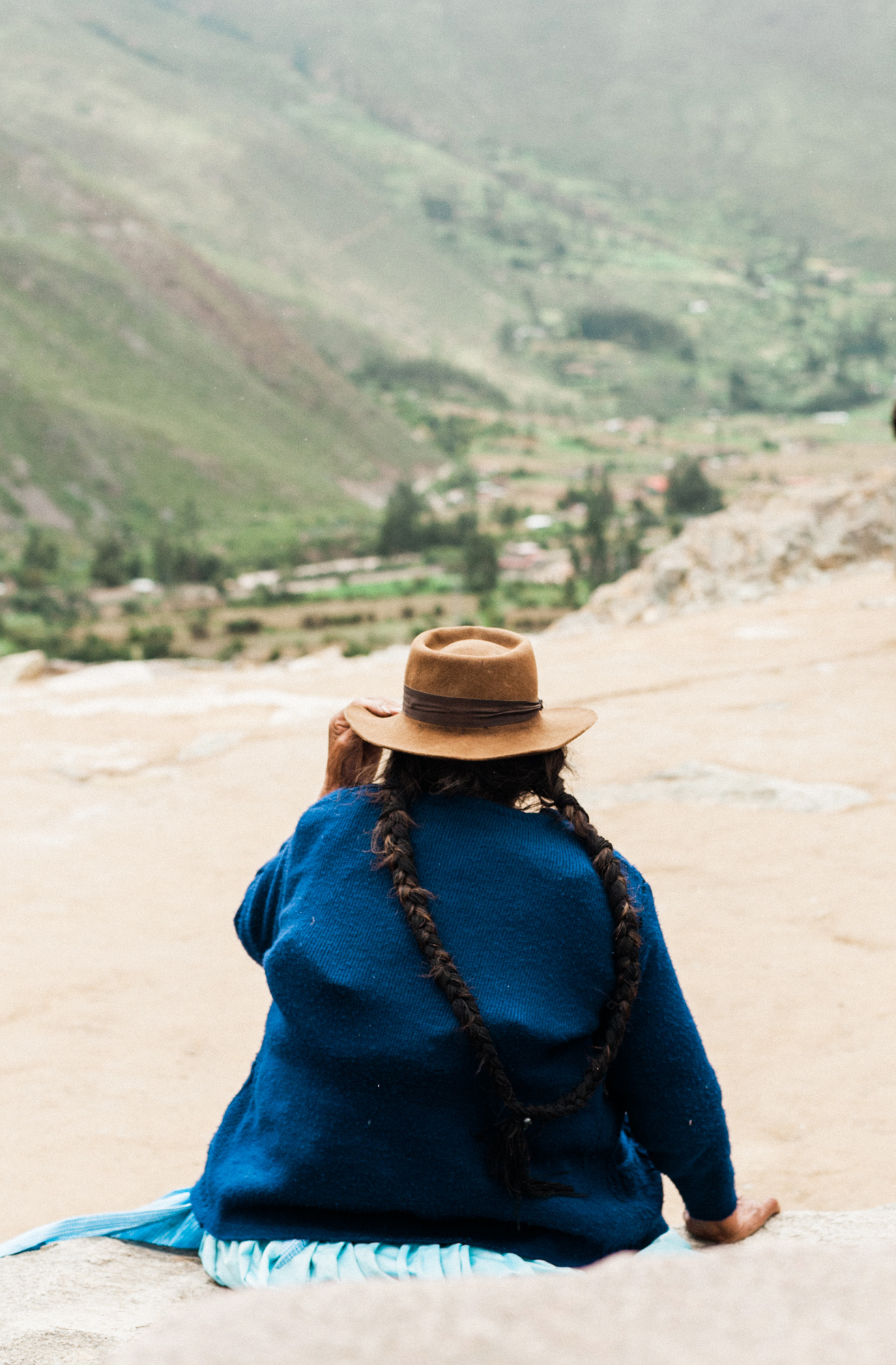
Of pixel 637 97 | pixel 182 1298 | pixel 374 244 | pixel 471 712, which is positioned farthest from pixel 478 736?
pixel 637 97

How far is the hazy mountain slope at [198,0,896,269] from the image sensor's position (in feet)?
586

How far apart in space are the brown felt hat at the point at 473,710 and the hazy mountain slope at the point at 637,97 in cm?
18867

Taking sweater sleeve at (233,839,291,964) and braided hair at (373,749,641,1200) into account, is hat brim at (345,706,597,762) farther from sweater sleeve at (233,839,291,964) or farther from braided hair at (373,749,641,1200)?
sweater sleeve at (233,839,291,964)

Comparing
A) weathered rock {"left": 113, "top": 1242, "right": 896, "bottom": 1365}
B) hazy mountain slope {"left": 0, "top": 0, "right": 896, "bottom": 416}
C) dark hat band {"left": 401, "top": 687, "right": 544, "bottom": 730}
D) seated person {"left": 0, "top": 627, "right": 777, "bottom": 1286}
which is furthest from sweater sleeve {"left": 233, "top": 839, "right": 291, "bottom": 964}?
hazy mountain slope {"left": 0, "top": 0, "right": 896, "bottom": 416}

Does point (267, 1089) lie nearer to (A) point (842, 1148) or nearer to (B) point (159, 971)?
(A) point (842, 1148)

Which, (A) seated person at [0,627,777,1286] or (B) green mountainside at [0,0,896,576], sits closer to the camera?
(A) seated person at [0,627,777,1286]

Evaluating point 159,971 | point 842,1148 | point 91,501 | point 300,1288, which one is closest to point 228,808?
point 159,971

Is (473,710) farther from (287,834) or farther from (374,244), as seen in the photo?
(374,244)

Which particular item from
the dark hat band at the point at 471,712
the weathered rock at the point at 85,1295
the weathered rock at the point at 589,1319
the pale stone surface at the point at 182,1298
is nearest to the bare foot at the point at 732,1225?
the pale stone surface at the point at 182,1298

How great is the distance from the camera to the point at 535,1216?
151cm

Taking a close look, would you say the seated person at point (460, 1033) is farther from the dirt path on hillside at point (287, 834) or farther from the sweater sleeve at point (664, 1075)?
the dirt path on hillside at point (287, 834)

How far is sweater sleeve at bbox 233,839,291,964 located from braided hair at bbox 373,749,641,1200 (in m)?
0.23

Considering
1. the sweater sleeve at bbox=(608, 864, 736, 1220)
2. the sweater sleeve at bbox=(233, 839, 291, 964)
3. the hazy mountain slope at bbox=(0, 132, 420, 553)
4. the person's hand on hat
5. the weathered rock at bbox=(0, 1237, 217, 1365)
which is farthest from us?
the hazy mountain slope at bbox=(0, 132, 420, 553)

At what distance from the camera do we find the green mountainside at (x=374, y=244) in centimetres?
6962
